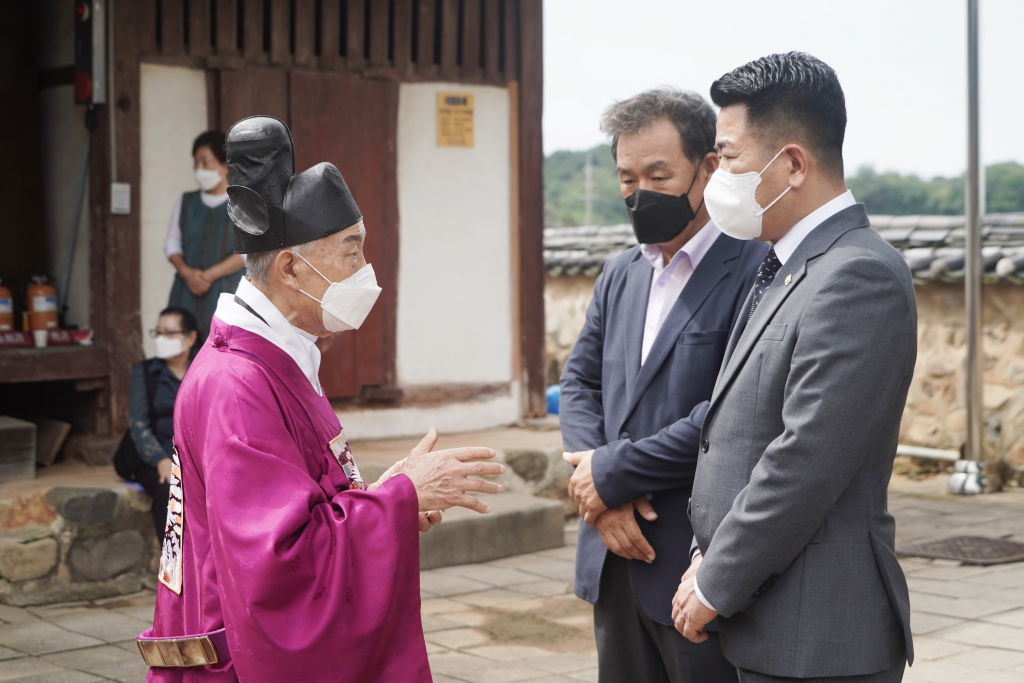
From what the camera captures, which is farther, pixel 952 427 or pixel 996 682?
pixel 952 427

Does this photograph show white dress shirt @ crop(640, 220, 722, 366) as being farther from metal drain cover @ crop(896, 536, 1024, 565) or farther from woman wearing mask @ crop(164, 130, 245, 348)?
metal drain cover @ crop(896, 536, 1024, 565)

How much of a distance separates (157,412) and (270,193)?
11.9ft

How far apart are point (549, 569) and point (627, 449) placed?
3.62 meters

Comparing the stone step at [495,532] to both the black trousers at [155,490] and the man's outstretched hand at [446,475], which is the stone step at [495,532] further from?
the man's outstretched hand at [446,475]

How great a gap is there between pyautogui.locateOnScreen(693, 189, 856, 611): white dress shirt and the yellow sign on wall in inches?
213

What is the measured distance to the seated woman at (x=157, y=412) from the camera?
18.4 feet

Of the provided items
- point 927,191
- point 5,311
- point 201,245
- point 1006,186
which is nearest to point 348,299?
point 201,245

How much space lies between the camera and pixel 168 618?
229 centimetres

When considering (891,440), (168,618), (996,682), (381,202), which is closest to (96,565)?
(381,202)

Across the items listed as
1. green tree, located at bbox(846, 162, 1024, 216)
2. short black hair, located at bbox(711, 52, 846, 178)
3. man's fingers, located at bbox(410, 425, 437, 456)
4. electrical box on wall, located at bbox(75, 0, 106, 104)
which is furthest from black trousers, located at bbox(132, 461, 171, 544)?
green tree, located at bbox(846, 162, 1024, 216)

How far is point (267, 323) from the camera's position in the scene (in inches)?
91.9

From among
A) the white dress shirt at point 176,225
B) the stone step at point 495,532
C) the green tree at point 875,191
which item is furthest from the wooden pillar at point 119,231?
the green tree at point 875,191

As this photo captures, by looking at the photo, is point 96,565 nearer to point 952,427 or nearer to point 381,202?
point 381,202

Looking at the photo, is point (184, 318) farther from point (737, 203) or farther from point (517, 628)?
point (737, 203)
